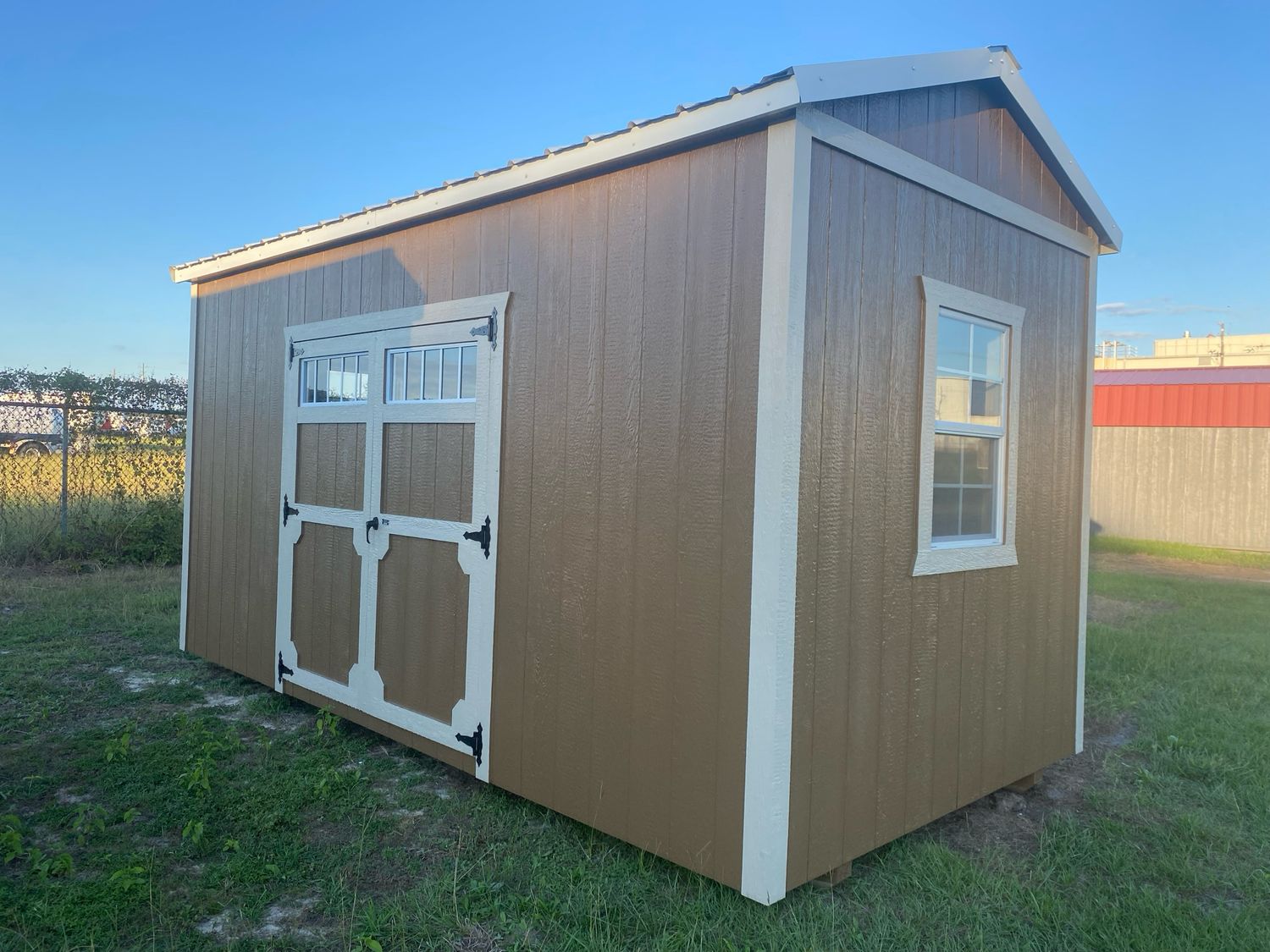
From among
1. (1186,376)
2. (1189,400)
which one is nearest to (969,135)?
(1189,400)

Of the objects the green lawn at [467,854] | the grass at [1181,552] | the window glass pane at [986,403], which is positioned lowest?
the green lawn at [467,854]

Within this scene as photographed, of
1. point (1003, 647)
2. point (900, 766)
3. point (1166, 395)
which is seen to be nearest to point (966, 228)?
point (1003, 647)

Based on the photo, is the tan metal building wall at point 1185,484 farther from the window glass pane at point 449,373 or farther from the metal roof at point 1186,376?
the window glass pane at point 449,373

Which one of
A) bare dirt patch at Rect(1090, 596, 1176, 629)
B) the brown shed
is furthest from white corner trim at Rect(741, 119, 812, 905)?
bare dirt patch at Rect(1090, 596, 1176, 629)

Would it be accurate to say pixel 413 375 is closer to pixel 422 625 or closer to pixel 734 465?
pixel 422 625

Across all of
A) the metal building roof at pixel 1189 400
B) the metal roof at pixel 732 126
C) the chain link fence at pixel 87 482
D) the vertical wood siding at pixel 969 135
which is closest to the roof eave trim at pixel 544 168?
the metal roof at pixel 732 126

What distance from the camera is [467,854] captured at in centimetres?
305

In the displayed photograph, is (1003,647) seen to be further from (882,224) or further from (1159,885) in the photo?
(882,224)

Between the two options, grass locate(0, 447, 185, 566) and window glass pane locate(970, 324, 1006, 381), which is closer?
window glass pane locate(970, 324, 1006, 381)

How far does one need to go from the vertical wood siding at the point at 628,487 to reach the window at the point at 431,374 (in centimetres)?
Answer: 26

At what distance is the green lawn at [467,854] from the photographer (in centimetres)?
254

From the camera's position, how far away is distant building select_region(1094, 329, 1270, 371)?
1380 inches

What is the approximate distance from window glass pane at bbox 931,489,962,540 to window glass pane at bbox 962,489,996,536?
2.6 inches

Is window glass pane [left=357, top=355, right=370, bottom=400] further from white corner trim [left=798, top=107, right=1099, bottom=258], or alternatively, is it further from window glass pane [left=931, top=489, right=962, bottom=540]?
window glass pane [left=931, top=489, right=962, bottom=540]
